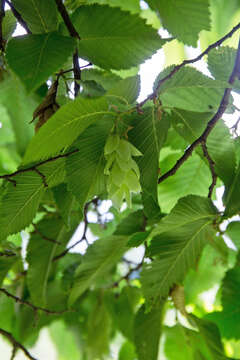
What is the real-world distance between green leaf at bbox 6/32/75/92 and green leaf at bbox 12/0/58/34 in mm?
60

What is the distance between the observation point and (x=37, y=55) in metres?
0.40

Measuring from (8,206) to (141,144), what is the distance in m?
0.19

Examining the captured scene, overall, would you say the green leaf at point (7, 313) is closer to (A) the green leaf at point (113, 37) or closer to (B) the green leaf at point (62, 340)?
(B) the green leaf at point (62, 340)

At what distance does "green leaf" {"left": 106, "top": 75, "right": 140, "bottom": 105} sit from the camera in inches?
16.8

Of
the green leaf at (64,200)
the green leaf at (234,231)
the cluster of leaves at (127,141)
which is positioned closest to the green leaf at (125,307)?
the cluster of leaves at (127,141)

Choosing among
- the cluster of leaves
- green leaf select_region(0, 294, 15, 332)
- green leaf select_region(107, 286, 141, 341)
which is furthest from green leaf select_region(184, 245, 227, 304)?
green leaf select_region(0, 294, 15, 332)

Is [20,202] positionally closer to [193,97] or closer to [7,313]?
[193,97]

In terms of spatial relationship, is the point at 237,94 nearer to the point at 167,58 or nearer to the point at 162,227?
the point at 162,227

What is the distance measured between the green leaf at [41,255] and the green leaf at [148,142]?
1.16 feet

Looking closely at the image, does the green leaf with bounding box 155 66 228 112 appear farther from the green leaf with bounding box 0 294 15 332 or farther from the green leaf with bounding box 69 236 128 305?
the green leaf with bounding box 0 294 15 332

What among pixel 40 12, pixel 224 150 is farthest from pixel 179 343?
pixel 40 12

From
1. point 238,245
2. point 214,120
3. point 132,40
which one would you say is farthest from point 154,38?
point 238,245

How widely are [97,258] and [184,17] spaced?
0.46m

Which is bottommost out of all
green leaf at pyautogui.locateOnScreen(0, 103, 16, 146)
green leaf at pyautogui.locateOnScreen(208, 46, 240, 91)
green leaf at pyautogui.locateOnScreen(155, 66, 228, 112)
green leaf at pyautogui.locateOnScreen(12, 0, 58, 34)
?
green leaf at pyautogui.locateOnScreen(155, 66, 228, 112)
